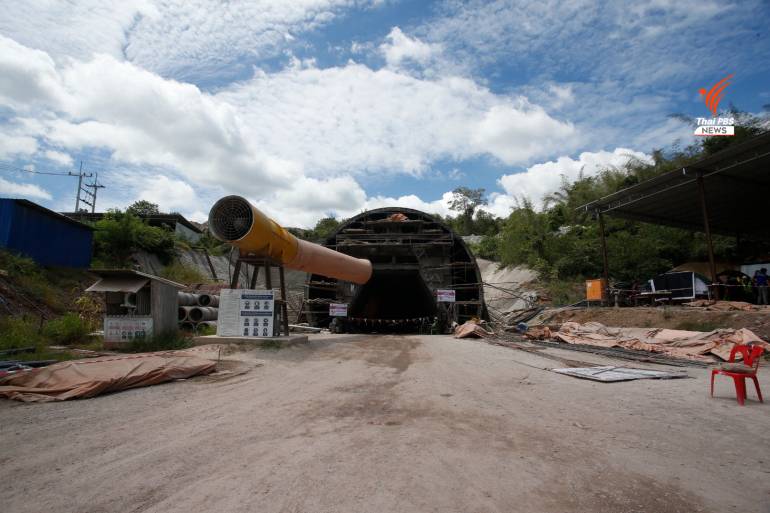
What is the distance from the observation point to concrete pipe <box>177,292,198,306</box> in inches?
484

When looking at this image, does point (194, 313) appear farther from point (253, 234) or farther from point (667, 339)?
point (667, 339)

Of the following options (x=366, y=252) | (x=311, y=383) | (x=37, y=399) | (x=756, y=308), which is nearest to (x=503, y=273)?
(x=366, y=252)

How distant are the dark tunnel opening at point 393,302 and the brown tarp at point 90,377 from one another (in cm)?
1573

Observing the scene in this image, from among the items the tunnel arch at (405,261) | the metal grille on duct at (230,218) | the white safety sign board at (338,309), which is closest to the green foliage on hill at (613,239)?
the tunnel arch at (405,261)

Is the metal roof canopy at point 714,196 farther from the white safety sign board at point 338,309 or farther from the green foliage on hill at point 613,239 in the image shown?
the white safety sign board at point 338,309

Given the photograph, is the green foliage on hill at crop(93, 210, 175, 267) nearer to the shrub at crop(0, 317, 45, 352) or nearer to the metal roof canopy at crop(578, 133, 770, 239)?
the shrub at crop(0, 317, 45, 352)

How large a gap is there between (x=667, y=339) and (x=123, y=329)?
44.0ft

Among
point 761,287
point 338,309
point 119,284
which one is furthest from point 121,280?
point 761,287

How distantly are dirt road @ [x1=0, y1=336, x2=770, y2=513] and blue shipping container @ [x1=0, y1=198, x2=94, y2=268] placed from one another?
1357 cm

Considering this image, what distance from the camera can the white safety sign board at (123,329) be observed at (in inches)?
352

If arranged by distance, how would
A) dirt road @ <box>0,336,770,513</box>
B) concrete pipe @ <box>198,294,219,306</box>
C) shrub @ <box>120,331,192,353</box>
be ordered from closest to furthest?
dirt road @ <box>0,336,770,513</box> < shrub @ <box>120,331,192,353</box> < concrete pipe @ <box>198,294,219,306</box>

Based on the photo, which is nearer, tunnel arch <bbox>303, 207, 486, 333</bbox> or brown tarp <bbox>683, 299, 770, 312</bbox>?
brown tarp <bbox>683, 299, 770, 312</bbox>

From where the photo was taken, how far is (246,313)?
10.3 meters

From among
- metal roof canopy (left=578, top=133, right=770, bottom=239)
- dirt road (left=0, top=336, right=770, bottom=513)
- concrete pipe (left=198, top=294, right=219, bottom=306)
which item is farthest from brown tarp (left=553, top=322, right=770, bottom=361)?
concrete pipe (left=198, top=294, right=219, bottom=306)
